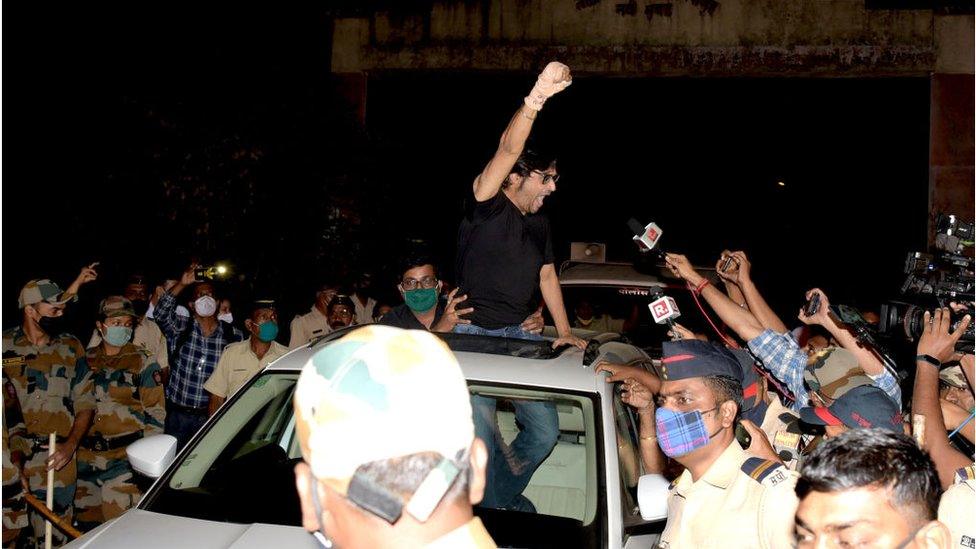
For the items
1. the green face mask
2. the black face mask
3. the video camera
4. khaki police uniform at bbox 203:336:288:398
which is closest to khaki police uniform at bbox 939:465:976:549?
the video camera

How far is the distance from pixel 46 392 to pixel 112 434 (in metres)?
0.68

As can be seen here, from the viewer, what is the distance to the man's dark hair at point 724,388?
3428 millimetres

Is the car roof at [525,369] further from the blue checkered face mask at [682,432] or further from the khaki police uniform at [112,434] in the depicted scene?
the khaki police uniform at [112,434]

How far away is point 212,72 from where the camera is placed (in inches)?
410

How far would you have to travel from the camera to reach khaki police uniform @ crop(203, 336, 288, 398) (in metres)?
7.26

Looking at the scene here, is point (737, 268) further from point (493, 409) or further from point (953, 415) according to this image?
point (493, 409)

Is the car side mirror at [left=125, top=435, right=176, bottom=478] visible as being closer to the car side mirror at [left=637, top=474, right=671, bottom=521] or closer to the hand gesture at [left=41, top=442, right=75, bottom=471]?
the car side mirror at [left=637, top=474, right=671, bottom=521]

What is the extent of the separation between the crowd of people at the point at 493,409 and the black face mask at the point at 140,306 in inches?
25.8

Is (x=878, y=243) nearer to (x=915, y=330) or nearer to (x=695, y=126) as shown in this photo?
(x=695, y=126)

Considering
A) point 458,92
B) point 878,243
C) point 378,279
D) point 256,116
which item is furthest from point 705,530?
Result: point 878,243

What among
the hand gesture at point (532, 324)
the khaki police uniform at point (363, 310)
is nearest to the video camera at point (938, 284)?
the hand gesture at point (532, 324)

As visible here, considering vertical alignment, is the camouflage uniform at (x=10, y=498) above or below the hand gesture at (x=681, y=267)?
below

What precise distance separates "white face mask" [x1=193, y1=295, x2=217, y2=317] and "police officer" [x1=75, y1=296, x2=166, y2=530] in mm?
588

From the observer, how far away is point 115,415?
7.09 metres
